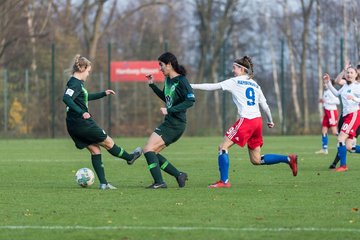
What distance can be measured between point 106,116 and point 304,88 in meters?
9.25

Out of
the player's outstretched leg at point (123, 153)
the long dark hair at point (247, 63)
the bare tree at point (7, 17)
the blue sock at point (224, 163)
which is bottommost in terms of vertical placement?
the blue sock at point (224, 163)

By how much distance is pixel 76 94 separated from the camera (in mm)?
12336

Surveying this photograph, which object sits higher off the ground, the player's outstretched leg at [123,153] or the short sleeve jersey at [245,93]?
the short sleeve jersey at [245,93]

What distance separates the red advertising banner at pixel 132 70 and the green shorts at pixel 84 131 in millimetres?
23184

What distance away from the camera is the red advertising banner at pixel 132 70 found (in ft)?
118

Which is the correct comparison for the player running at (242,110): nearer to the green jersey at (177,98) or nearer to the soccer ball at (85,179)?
the green jersey at (177,98)

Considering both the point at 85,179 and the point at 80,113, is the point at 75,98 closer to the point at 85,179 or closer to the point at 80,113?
the point at 80,113

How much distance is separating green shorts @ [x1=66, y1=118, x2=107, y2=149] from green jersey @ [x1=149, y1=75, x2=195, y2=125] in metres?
0.94

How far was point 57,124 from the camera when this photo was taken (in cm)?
3575

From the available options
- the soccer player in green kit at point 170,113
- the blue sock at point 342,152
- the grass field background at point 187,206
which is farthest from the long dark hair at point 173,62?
the blue sock at point 342,152

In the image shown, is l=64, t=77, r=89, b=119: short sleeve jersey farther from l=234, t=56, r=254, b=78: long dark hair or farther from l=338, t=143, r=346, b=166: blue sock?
l=338, t=143, r=346, b=166: blue sock

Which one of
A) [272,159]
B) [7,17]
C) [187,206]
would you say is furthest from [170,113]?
[7,17]

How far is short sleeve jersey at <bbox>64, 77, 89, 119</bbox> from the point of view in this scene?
12.3 metres

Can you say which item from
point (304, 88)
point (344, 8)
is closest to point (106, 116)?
point (304, 88)
